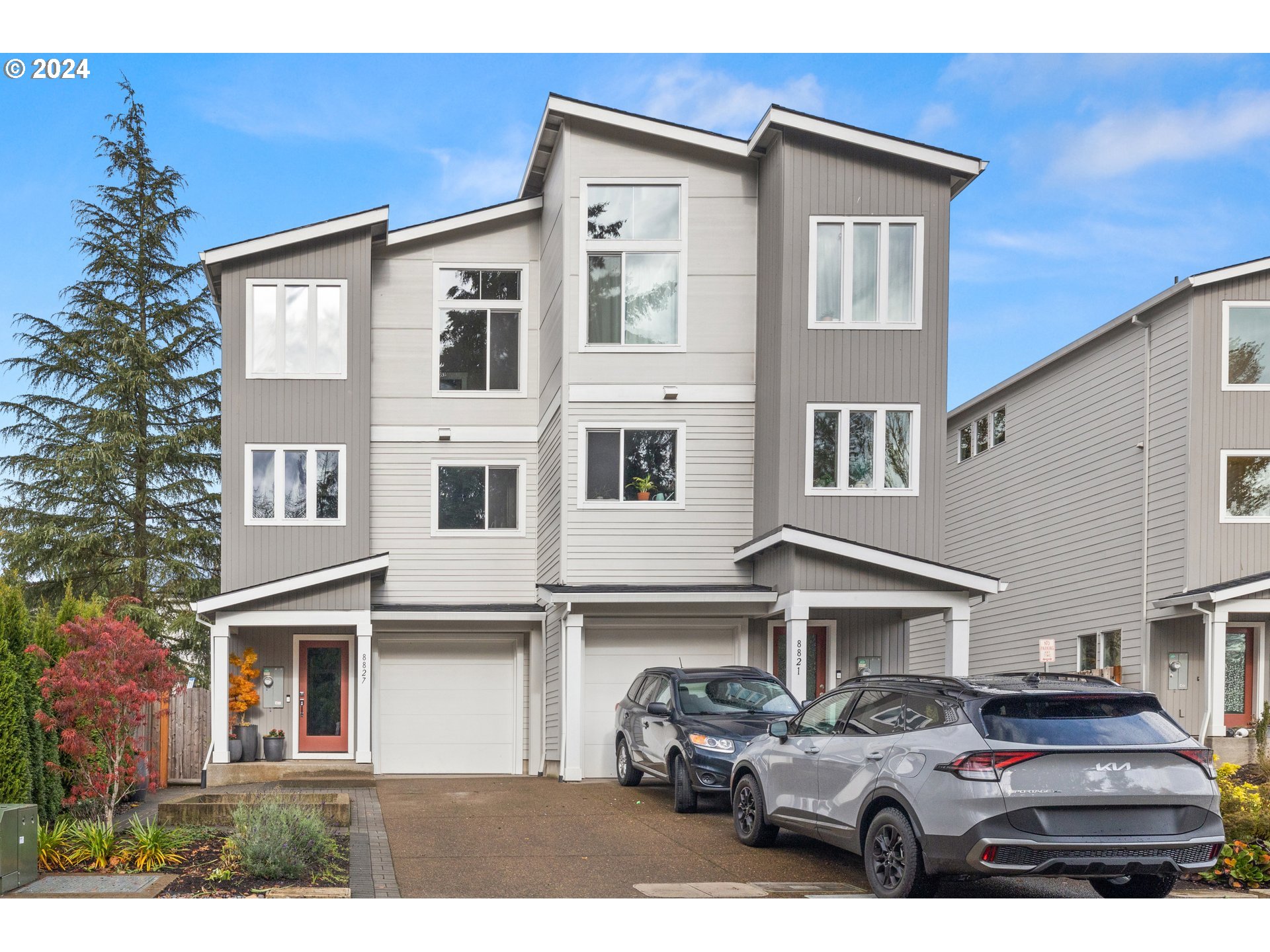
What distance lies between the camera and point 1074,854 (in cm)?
783

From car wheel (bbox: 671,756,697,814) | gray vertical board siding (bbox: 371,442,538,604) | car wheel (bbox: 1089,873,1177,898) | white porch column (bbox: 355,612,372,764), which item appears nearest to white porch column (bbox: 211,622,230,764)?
white porch column (bbox: 355,612,372,764)

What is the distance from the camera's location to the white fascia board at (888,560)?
58.2 feet

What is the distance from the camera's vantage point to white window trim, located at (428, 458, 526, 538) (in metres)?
22.0

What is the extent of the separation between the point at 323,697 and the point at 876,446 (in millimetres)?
10002

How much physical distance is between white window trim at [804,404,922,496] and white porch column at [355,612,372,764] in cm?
732

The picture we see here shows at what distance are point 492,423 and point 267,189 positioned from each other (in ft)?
21.6

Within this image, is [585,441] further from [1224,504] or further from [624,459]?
[1224,504]

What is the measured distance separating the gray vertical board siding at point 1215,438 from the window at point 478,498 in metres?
11.1

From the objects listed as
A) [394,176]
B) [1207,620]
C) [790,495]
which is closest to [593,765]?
[790,495]

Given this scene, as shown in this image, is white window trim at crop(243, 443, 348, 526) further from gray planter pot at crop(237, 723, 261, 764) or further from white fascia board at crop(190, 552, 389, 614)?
gray planter pot at crop(237, 723, 261, 764)

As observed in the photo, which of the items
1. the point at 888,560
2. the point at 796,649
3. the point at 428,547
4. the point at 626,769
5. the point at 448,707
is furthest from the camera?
the point at 448,707

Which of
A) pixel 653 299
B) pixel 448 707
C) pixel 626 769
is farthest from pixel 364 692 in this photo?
pixel 653 299

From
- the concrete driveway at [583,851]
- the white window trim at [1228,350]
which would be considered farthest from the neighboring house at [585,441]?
the white window trim at [1228,350]

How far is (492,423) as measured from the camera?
73.2ft
